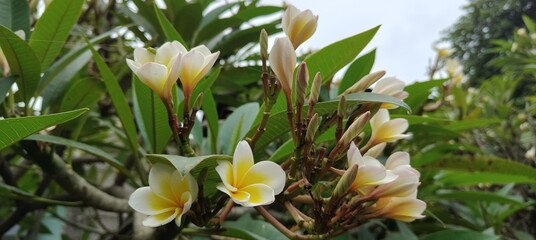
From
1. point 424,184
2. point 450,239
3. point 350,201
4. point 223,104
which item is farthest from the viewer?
point 223,104

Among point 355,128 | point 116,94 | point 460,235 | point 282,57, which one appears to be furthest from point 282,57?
point 460,235

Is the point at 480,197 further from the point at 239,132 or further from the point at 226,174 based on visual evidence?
the point at 226,174

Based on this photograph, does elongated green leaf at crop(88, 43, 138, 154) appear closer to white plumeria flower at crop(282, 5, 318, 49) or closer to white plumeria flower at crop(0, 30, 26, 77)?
white plumeria flower at crop(0, 30, 26, 77)

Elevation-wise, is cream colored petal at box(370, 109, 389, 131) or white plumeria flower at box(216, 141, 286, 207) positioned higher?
white plumeria flower at box(216, 141, 286, 207)

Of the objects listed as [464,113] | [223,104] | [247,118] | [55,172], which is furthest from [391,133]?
[464,113]

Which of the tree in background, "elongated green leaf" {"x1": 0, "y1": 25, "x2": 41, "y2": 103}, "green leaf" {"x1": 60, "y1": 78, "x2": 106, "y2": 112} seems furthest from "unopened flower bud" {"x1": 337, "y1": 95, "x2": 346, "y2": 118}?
the tree in background

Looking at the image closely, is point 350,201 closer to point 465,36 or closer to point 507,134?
point 507,134
